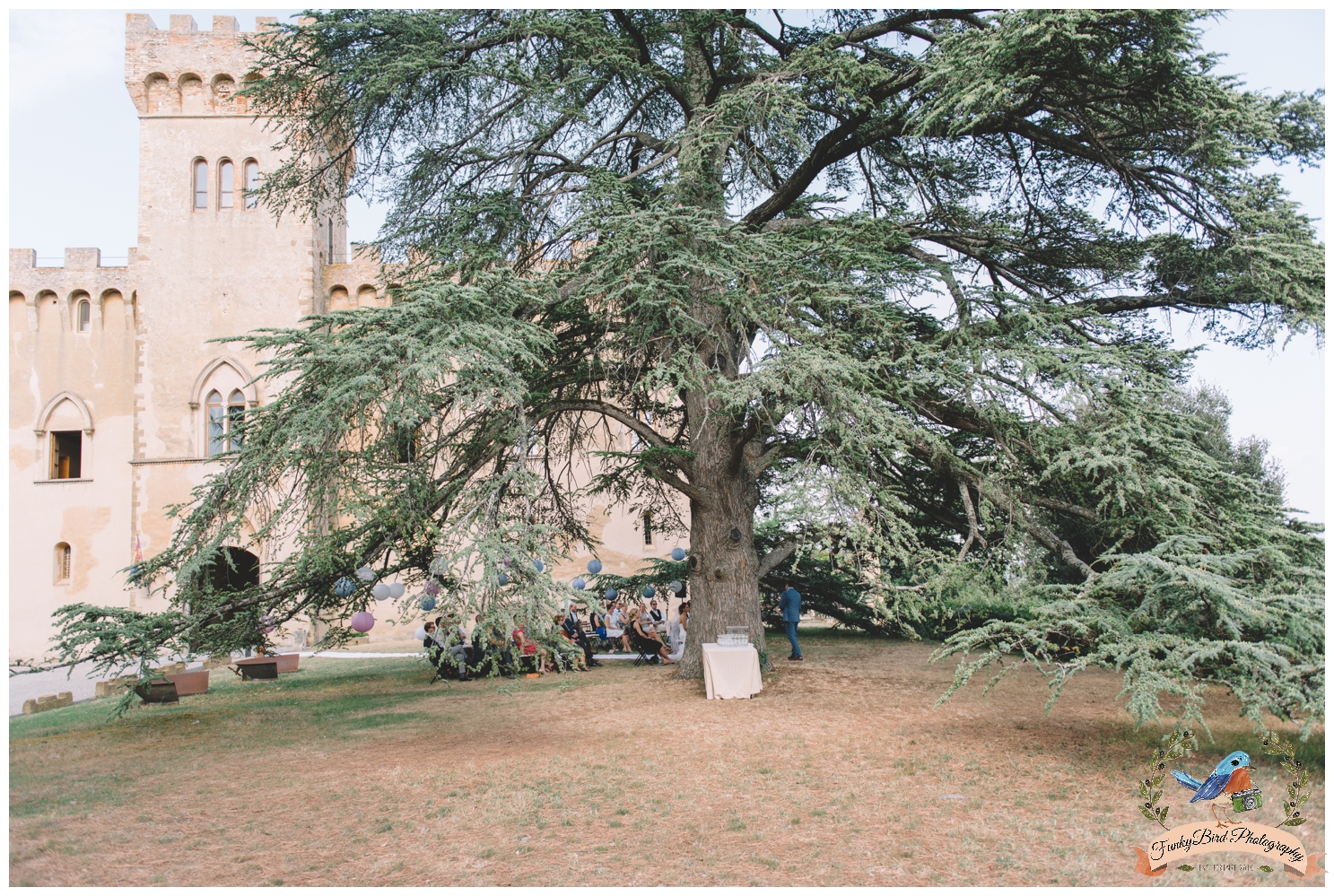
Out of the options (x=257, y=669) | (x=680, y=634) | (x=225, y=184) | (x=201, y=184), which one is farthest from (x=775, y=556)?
(x=201, y=184)

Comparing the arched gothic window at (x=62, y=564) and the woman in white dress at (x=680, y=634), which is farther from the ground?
the arched gothic window at (x=62, y=564)

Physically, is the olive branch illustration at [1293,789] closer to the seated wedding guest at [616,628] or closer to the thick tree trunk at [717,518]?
the thick tree trunk at [717,518]

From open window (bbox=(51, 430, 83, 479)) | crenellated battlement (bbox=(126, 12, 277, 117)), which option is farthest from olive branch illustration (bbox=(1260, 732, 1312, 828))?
open window (bbox=(51, 430, 83, 479))

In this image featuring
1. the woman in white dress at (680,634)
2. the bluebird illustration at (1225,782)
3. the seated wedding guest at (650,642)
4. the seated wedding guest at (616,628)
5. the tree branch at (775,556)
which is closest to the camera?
the bluebird illustration at (1225,782)

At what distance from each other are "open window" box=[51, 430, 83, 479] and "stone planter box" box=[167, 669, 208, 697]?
Answer: 46.9ft

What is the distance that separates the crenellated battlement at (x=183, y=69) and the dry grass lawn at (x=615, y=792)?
17923 mm

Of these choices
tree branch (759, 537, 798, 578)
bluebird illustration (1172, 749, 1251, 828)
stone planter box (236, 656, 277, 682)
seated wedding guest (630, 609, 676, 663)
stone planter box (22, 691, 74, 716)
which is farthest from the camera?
stone planter box (236, 656, 277, 682)

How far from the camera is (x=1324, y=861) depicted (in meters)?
4.62

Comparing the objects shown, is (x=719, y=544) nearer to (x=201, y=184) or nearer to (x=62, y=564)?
(x=201, y=184)

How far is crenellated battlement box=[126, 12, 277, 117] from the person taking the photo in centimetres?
2250

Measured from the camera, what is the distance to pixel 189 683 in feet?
40.5

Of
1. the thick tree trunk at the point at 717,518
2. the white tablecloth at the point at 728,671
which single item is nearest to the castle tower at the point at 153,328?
the thick tree trunk at the point at 717,518
